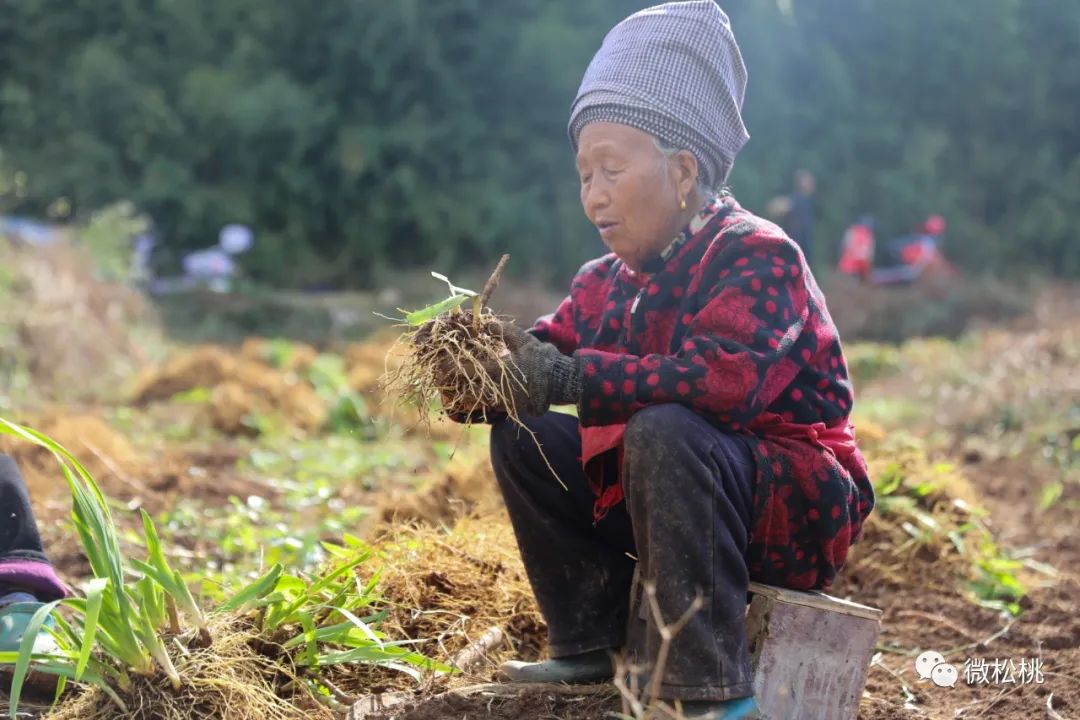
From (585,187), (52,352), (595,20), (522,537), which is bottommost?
(52,352)

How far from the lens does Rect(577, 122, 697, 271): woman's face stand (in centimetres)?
269

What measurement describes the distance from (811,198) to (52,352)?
12037 mm

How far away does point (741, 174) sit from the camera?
1602cm

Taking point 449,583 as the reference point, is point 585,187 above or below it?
above

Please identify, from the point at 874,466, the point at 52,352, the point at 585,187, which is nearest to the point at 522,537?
the point at 585,187

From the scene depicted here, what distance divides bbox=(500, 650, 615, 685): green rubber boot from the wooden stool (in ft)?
1.34

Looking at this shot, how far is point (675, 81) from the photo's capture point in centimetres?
267

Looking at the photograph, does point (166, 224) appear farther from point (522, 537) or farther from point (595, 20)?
point (522, 537)

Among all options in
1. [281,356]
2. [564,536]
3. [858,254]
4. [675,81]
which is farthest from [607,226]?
[858,254]

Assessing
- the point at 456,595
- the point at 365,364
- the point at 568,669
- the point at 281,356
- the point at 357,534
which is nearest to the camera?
the point at 568,669

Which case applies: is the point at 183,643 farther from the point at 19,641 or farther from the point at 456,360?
the point at 456,360

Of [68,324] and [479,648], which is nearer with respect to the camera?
[479,648]

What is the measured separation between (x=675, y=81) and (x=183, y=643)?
1.59 metres

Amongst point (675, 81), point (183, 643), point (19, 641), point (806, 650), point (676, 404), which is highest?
point (675, 81)
